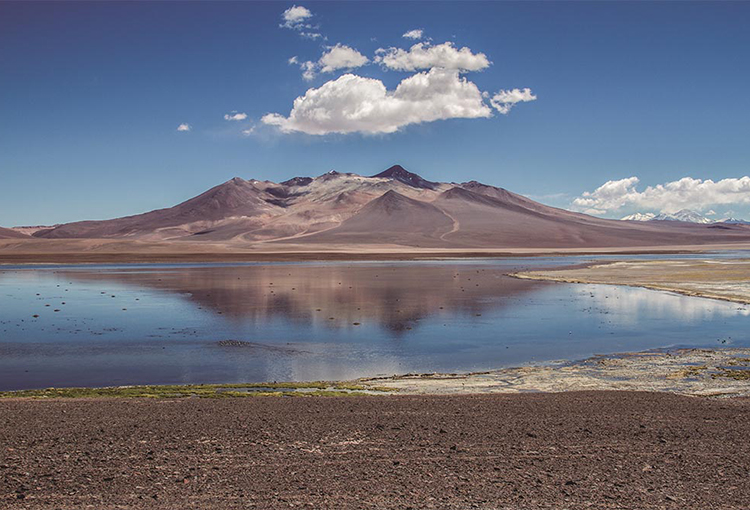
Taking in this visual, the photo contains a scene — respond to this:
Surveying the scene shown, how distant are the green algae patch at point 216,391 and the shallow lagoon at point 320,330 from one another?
1.30 m

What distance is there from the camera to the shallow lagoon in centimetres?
1791

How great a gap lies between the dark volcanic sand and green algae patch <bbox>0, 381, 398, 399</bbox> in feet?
3.22

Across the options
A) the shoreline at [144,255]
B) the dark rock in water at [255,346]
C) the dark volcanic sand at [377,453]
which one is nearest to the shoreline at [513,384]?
the dark volcanic sand at [377,453]

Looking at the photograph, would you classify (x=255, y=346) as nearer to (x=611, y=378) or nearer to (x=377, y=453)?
(x=611, y=378)

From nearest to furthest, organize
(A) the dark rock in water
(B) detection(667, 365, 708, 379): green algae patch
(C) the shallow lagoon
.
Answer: (B) detection(667, 365, 708, 379): green algae patch < (C) the shallow lagoon < (A) the dark rock in water

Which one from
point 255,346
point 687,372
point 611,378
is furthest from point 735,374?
point 255,346

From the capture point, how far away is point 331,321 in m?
27.6

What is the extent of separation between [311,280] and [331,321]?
27163 mm

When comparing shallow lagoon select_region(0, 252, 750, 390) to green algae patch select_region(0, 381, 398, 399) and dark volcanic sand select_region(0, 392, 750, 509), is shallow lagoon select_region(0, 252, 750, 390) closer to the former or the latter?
green algae patch select_region(0, 381, 398, 399)

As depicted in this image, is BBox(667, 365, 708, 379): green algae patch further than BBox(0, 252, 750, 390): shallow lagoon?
No

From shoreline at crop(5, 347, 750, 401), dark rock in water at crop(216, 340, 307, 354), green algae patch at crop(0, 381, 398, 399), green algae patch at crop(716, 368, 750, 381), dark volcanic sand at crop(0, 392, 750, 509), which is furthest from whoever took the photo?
dark rock in water at crop(216, 340, 307, 354)

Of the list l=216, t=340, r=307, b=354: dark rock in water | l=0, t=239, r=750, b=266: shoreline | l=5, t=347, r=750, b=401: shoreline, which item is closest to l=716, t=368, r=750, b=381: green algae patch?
l=5, t=347, r=750, b=401: shoreline

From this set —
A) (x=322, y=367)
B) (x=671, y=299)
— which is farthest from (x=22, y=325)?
(x=671, y=299)

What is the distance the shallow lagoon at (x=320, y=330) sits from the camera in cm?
1791
